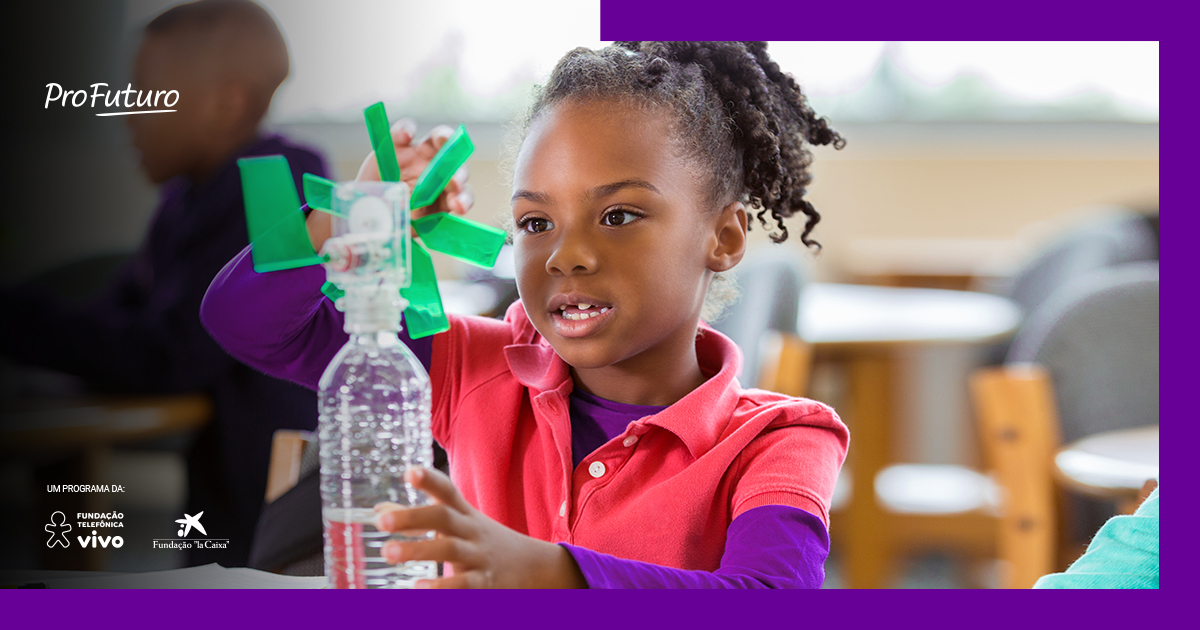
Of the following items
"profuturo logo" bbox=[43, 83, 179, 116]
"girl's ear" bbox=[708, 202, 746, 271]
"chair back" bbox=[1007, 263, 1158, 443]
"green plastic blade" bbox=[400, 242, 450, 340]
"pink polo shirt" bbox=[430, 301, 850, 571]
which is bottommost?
Answer: "pink polo shirt" bbox=[430, 301, 850, 571]

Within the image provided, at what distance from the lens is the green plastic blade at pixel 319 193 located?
1.90 ft

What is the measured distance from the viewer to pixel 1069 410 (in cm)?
138

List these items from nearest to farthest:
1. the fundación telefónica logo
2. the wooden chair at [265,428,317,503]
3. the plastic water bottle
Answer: the plastic water bottle, the fundación telefónica logo, the wooden chair at [265,428,317,503]

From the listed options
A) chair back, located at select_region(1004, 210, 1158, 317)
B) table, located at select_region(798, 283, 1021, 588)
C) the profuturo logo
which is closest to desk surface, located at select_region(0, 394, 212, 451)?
the profuturo logo

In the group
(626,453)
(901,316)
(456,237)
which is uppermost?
(901,316)

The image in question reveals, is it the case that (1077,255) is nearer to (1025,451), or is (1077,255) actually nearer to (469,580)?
(1025,451)

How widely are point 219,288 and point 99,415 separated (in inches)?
9.0

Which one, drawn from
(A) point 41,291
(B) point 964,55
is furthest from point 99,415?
(B) point 964,55

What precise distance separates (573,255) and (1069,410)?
965 millimetres

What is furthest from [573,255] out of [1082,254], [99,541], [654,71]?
[1082,254]

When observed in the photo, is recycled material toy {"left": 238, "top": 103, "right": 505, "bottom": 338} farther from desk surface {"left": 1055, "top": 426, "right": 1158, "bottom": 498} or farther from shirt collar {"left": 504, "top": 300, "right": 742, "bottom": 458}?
desk surface {"left": 1055, "top": 426, "right": 1158, "bottom": 498}

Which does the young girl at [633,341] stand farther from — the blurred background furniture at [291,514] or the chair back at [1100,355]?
the chair back at [1100,355]

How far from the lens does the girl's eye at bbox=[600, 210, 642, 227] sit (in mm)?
662
